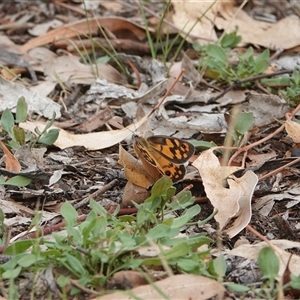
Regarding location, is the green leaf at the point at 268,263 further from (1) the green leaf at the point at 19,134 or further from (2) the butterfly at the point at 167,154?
(1) the green leaf at the point at 19,134

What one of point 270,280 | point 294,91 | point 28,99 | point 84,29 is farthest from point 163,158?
point 84,29

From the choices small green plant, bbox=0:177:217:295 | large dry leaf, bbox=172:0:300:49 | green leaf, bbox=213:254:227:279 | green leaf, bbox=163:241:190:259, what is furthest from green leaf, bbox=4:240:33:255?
large dry leaf, bbox=172:0:300:49

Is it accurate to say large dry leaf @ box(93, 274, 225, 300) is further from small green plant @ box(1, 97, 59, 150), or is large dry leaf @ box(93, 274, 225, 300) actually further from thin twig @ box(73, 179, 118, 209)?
small green plant @ box(1, 97, 59, 150)

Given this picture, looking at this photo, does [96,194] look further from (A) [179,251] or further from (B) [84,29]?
(B) [84,29]

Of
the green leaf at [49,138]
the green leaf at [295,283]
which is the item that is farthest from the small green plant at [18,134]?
the green leaf at [295,283]

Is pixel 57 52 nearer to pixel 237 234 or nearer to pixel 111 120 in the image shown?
pixel 111 120

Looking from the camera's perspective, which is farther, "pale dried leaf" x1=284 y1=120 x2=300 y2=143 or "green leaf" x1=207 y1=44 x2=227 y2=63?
"green leaf" x1=207 y1=44 x2=227 y2=63
